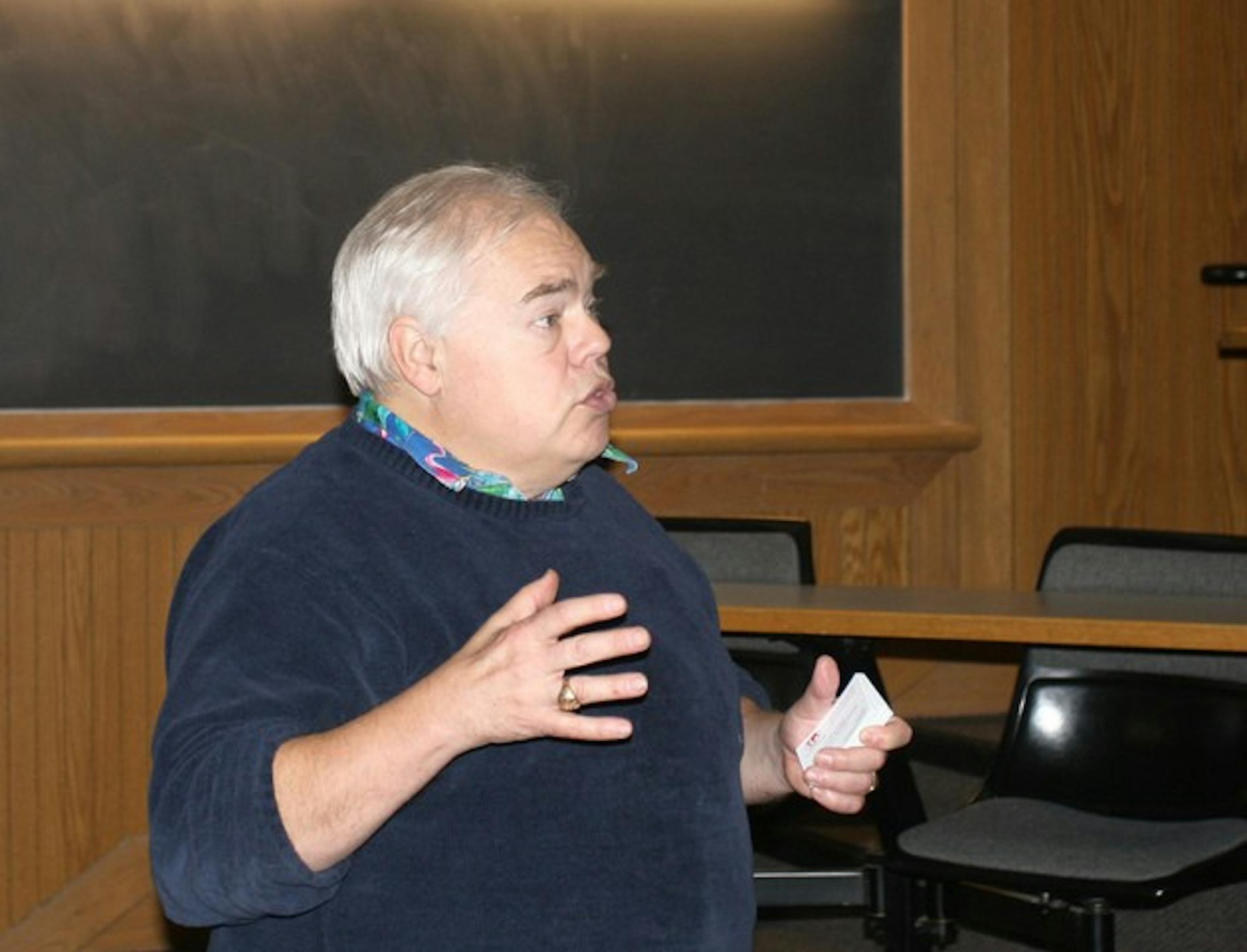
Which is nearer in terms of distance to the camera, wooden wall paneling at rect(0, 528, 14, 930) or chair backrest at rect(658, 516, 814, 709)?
chair backrest at rect(658, 516, 814, 709)

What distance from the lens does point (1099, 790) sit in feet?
11.3

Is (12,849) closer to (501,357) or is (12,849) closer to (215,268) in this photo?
(215,268)

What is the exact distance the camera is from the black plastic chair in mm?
3109

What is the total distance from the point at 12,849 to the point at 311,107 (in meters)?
1.74

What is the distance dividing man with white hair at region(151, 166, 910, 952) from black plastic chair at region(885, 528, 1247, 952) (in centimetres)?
117

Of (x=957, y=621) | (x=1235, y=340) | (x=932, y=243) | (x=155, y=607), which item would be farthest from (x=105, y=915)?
(x=1235, y=340)

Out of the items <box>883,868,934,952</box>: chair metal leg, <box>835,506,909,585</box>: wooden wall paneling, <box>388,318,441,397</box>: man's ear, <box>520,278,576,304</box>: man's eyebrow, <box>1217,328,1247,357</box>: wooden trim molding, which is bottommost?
<box>883,868,934,952</box>: chair metal leg

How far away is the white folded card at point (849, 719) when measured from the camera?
6.48 ft

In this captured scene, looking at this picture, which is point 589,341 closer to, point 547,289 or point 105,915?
point 547,289

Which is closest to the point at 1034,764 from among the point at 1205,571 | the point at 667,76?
the point at 1205,571

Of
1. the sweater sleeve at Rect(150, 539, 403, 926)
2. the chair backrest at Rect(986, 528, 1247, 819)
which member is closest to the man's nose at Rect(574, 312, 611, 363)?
the sweater sleeve at Rect(150, 539, 403, 926)

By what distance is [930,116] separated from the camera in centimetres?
529

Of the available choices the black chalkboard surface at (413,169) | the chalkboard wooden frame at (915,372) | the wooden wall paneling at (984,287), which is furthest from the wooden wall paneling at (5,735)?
the wooden wall paneling at (984,287)

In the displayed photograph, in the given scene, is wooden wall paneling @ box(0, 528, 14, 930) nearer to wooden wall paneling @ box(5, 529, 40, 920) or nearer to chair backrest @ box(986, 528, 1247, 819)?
wooden wall paneling @ box(5, 529, 40, 920)
